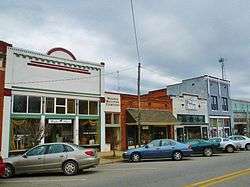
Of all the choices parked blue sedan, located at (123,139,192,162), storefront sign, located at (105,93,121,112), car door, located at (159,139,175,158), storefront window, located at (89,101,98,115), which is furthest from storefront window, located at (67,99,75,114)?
car door, located at (159,139,175,158)

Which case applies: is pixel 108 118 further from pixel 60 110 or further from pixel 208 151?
pixel 208 151

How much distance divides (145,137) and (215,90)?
56.0 ft

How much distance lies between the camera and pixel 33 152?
1563 centimetres

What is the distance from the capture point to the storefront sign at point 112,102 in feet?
100

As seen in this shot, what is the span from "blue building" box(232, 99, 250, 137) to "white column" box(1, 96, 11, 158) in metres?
35.7

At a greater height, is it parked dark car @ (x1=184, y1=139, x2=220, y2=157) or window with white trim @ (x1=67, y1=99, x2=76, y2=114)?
window with white trim @ (x1=67, y1=99, x2=76, y2=114)

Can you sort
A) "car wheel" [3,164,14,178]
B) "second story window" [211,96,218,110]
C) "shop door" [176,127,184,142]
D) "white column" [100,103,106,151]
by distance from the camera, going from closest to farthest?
"car wheel" [3,164,14,178]
"white column" [100,103,106,151]
"shop door" [176,127,184,142]
"second story window" [211,96,218,110]

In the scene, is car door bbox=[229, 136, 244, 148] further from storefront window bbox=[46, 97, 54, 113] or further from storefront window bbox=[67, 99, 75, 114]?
storefront window bbox=[46, 97, 54, 113]

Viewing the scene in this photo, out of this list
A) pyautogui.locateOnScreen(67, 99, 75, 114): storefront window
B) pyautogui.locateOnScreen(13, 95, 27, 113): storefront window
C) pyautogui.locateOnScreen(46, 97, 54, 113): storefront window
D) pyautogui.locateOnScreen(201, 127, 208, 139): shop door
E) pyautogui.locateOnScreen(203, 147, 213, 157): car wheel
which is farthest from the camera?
pyautogui.locateOnScreen(201, 127, 208, 139): shop door

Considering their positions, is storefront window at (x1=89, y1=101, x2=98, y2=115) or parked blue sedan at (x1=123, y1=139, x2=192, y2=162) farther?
storefront window at (x1=89, y1=101, x2=98, y2=115)

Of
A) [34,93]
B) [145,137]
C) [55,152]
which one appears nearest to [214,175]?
[55,152]

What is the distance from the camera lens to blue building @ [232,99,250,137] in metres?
51.4

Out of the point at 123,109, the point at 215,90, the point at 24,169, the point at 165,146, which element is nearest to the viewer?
the point at 24,169

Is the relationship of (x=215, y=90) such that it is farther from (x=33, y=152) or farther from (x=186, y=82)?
(x=33, y=152)
